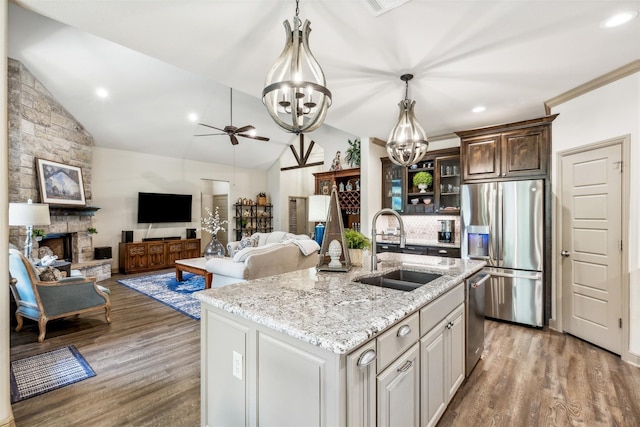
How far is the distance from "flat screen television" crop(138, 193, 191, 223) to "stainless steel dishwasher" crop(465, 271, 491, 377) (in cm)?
715

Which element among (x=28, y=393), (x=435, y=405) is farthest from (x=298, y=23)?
(x=28, y=393)

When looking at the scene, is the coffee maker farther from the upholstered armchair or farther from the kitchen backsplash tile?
the upholstered armchair

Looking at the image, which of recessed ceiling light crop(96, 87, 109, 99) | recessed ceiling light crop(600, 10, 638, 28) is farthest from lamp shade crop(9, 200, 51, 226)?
recessed ceiling light crop(600, 10, 638, 28)

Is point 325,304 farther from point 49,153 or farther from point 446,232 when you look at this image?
point 49,153

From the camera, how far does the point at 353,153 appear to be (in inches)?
250

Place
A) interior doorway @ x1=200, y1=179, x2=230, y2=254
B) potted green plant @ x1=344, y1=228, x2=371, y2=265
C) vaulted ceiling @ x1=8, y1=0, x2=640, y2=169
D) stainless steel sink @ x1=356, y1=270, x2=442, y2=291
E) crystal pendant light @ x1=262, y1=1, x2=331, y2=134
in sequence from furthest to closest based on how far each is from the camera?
interior doorway @ x1=200, y1=179, x2=230, y2=254 → potted green plant @ x1=344, y1=228, x2=371, y2=265 → stainless steel sink @ x1=356, y1=270, x2=442, y2=291 → vaulted ceiling @ x1=8, y1=0, x2=640, y2=169 → crystal pendant light @ x1=262, y1=1, x2=331, y2=134

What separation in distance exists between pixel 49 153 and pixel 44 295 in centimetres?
329

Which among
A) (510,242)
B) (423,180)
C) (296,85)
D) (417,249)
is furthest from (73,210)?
(510,242)

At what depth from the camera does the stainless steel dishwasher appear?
7.52 feet

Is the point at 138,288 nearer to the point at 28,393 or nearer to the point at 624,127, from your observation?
the point at 28,393

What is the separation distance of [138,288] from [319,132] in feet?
16.9

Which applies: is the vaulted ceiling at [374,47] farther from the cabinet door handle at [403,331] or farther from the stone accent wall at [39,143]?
the cabinet door handle at [403,331]

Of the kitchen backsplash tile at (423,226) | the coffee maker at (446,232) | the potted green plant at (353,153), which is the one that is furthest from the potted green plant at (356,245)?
the potted green plant at (353,153)

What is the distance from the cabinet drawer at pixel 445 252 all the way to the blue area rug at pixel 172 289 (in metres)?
3.45
